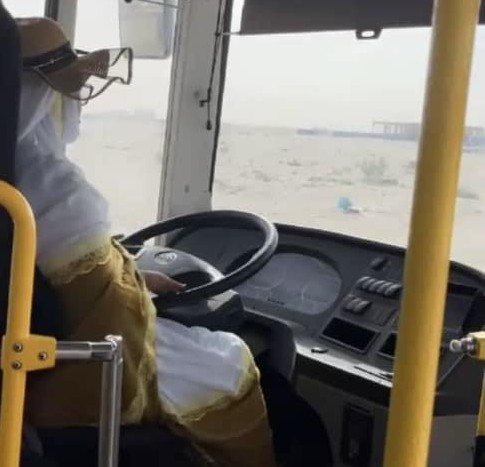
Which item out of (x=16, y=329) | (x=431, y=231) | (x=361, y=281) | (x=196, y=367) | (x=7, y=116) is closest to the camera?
(x=431, y=231)

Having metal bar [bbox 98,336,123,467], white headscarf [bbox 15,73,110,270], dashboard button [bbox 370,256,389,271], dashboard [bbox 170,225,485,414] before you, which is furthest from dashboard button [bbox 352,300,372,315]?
metal bar [bbox 98,336,123,467]

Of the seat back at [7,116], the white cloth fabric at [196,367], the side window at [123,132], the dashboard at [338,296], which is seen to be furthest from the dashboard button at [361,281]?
the seat back at [7,116]

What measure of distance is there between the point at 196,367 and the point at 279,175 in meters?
1.52

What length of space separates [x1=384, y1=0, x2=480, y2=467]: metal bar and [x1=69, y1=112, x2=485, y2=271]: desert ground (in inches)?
60.9

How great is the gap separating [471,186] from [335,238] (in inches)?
20.4

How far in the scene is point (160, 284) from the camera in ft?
6.47

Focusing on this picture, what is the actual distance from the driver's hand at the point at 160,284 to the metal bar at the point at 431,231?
93cm

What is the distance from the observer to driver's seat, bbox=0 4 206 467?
1.41 metres

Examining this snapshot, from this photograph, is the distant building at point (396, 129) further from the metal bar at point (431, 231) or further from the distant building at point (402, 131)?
the metal bar at point (431, 231)

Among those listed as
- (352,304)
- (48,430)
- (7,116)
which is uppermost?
(7,116)

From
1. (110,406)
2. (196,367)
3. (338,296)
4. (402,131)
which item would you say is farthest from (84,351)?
(402,131)

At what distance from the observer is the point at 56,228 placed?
159 cm

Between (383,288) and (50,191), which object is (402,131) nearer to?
(383,288)

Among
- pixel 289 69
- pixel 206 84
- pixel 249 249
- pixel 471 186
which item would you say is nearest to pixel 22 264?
pixel 471 186
